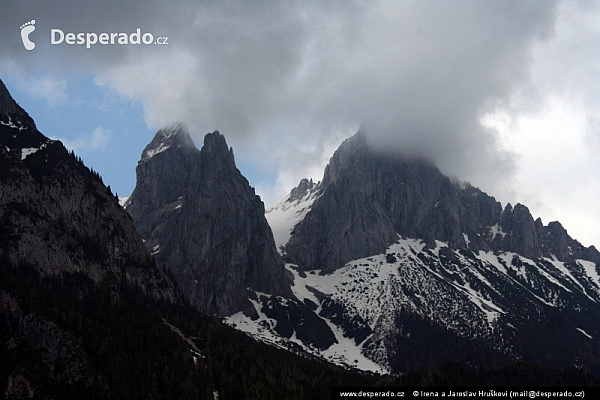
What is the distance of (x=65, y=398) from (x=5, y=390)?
51.7 feet

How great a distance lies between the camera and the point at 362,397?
200 meters

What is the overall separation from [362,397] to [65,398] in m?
81.3

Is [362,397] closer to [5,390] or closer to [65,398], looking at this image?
[65,398]

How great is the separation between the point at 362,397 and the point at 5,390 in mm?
96656

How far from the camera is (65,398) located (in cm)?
19812

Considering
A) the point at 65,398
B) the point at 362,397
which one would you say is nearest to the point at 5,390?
the point at 65,398

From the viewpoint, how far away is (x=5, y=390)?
195125 millimetres
